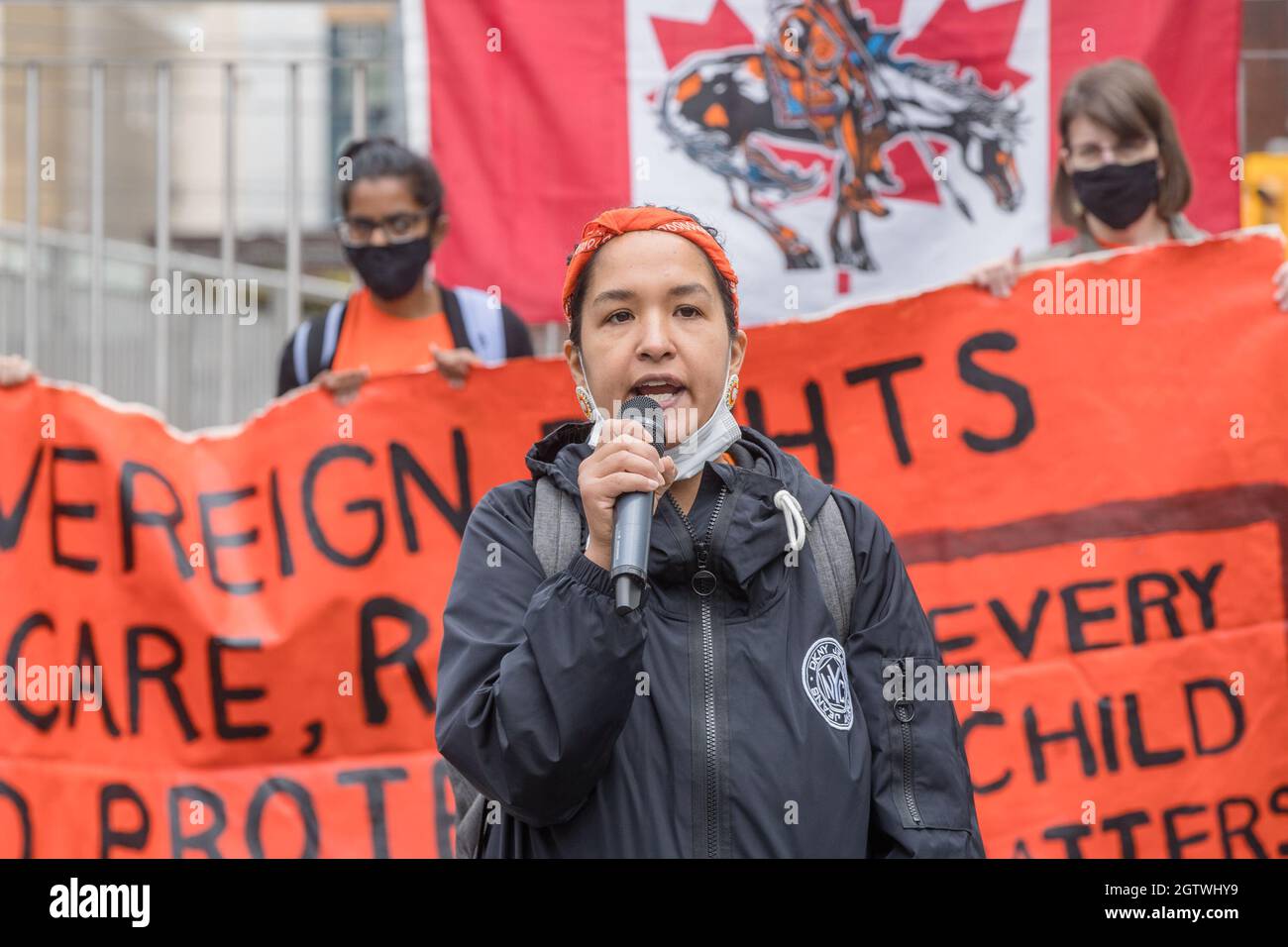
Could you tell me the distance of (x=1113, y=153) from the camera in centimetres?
439

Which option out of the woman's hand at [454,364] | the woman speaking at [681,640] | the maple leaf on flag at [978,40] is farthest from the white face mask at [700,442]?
the maple leaf on flag at [978,40]

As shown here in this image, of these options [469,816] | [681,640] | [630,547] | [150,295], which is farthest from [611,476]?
[150,295]

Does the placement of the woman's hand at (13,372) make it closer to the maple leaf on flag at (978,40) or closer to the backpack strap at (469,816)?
the backpack strap at (469,816)

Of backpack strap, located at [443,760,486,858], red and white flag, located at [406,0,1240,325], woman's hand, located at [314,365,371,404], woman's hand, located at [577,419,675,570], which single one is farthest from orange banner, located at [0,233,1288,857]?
woman's hand, located at [577,419,675,570]

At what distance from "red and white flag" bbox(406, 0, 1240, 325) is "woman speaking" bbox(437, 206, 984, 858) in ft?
9.89

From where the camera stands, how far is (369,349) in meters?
4.53

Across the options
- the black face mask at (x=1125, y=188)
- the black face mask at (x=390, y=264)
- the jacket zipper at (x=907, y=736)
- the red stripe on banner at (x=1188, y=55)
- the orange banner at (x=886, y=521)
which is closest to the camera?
the jacket zipper at (x=907, y=736)

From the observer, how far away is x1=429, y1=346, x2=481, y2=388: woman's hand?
4.27 metres

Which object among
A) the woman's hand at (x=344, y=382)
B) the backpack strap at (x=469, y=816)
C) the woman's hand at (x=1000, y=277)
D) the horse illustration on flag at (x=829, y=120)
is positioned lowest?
the backpack strap at (x=469, y=816)

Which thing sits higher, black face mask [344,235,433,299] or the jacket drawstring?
black face mask [344,235,433,299]

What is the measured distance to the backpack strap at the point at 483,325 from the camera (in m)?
4.44

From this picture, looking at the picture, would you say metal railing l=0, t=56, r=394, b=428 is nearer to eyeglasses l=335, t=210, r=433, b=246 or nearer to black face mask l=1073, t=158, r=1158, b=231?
eyeglasses l=335, t=210, r=433, b=246

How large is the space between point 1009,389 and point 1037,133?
53.3 inches

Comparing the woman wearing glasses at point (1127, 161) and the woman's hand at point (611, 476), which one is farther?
the woman wearing glasses at point (1127, 161)
